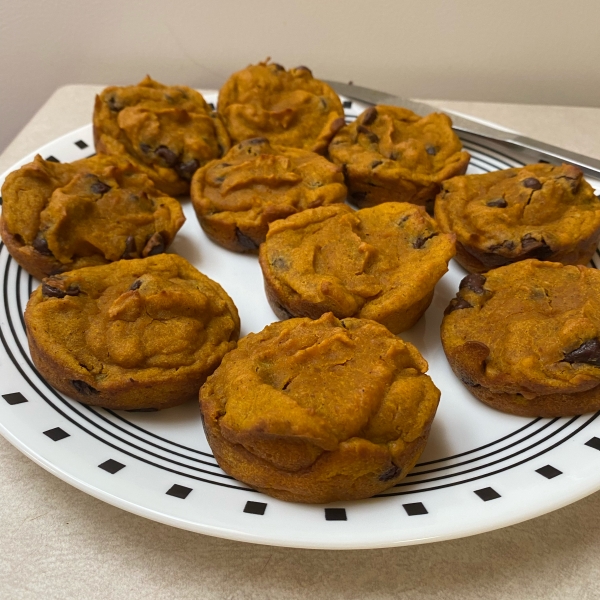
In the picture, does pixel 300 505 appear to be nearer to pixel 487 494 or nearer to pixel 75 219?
pixel 487 494

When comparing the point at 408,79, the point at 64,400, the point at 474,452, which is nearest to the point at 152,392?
the point at 64,400

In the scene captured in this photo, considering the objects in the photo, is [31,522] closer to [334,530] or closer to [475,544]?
[334,530]

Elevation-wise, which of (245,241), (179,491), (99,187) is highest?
(99,187)

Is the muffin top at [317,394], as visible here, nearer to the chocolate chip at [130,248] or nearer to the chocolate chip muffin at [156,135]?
the chocolate chip at [130,248]

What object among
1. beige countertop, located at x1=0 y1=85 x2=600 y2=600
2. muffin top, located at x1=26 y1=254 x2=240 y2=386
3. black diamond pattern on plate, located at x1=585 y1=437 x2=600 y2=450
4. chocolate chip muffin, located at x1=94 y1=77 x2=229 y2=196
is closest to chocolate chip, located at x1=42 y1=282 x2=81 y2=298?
muffin top, located at x1=26 y1=254 x2=240 y2=386

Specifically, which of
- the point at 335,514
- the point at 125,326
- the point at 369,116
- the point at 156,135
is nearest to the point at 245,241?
the point at 156,135

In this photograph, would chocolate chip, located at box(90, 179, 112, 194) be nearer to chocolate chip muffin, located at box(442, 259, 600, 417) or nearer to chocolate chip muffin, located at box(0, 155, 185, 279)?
chocolate chip muffin, located at box(0, 155, 185, 279)

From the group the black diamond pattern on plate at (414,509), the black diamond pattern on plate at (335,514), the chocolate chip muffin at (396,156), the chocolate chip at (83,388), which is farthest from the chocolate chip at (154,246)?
the black diamond pattern on plate at (414,509)
